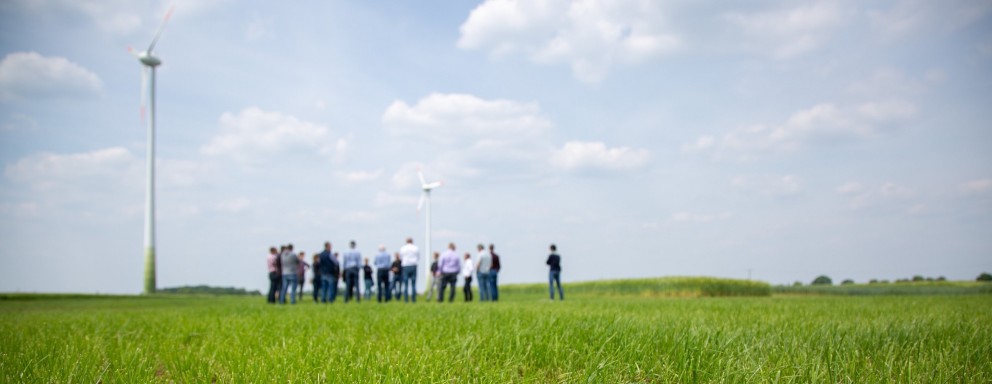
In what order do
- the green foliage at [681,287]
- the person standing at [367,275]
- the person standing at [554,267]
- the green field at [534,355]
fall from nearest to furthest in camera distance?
the green field at [534,355], the person standing at [554,267], the person standing at [367,275], the green foliage at [681,287]

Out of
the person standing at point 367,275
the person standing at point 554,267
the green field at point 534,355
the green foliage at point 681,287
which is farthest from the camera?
the green foliage at point 681,287

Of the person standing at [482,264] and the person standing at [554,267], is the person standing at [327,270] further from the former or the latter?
the person standing at [554,267]

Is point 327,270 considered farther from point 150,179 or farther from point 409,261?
point 150,179

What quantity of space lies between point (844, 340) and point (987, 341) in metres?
1.16

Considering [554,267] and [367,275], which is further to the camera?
[367,275]

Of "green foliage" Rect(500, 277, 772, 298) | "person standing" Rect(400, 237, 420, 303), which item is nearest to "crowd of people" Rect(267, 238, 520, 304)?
"person standing" Rect(400, 237, 420, 303)

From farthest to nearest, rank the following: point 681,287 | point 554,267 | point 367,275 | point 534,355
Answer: point 681,287, point 367,275, point 554,267, point 534,355

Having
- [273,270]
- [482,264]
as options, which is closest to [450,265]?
[482,264]

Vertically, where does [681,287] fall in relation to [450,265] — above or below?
below

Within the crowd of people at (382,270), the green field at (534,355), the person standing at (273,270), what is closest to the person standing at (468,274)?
the crowd of people at (382,270)

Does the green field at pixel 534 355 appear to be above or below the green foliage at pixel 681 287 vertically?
above

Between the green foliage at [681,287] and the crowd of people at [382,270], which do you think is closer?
the crowd of people at [382,270]

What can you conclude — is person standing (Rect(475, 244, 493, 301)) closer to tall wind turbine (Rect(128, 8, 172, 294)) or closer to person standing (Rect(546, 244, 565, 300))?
person standing (Rect(546, 244, 565, 300))

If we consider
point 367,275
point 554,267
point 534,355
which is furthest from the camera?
point 367,275
